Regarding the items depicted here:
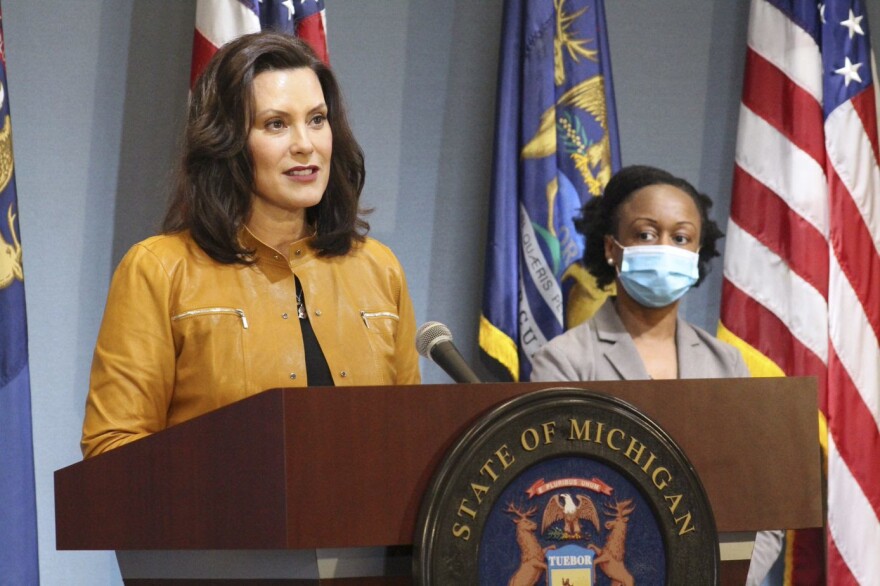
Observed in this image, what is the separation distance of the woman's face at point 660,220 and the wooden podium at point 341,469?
1.56 metres

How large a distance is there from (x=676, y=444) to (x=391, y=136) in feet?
8.55

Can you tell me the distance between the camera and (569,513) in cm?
132

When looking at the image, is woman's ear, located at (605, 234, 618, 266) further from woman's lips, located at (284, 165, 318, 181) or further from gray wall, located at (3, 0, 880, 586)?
woman's lips, located at (284, 165, 318, 181)

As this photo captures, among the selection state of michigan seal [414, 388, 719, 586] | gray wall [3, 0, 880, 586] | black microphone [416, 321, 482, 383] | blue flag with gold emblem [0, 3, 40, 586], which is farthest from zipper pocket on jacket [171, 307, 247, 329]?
gray wall [3, 0, 880, 586]

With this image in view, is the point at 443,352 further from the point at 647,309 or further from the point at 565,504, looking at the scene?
the point at 647,309

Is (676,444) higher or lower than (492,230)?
lower

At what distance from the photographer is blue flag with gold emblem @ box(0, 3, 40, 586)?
292 cm

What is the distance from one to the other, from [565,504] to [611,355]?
1.55 m

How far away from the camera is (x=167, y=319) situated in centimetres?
184

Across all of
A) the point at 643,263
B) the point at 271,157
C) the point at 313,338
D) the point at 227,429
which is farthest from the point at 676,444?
the point at 643,263

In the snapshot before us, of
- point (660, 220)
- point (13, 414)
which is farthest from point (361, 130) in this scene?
point (13, 414)

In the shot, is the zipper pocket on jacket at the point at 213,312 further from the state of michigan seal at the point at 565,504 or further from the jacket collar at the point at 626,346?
the jacket collar at the point at 626,346

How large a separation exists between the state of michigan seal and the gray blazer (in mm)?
1381

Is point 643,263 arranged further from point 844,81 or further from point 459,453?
point 459,453
